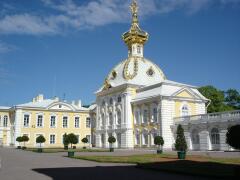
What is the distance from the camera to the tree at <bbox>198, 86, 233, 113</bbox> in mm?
54062

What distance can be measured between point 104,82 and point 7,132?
19518mm

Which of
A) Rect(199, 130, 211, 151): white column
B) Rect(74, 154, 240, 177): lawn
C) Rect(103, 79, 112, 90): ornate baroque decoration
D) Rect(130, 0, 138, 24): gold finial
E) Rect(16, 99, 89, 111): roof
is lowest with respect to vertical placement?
Rect(74, 154, 240, 177): lawn

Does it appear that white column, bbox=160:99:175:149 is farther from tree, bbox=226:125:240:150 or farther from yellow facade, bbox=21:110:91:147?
tree, bbox=226:125:240:150

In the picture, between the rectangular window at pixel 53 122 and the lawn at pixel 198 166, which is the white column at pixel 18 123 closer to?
the rectangular window at pixel 53 122

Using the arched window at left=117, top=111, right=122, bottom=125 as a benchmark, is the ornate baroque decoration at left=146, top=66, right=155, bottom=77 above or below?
above

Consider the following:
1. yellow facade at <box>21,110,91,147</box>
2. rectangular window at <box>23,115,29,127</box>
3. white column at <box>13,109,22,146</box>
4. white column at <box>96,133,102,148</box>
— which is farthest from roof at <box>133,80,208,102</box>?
white column at <box>13,109,22,146</box>

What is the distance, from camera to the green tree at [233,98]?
58.2 meters

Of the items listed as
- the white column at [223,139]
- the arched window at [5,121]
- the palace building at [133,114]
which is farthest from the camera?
the arched window at [5,121]

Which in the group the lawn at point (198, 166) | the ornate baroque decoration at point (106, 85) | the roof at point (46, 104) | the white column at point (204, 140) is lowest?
the lawn at point (198, 166)

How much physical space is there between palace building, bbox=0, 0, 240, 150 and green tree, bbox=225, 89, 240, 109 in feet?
42.0

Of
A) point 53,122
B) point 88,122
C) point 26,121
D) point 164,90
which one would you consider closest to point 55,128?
point 53,122

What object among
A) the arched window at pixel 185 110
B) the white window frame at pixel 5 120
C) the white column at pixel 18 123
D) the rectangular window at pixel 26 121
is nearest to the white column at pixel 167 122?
the arched window at pixel 185 110

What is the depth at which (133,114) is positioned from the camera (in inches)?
1871

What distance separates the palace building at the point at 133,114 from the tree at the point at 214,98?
6851 millimetres
